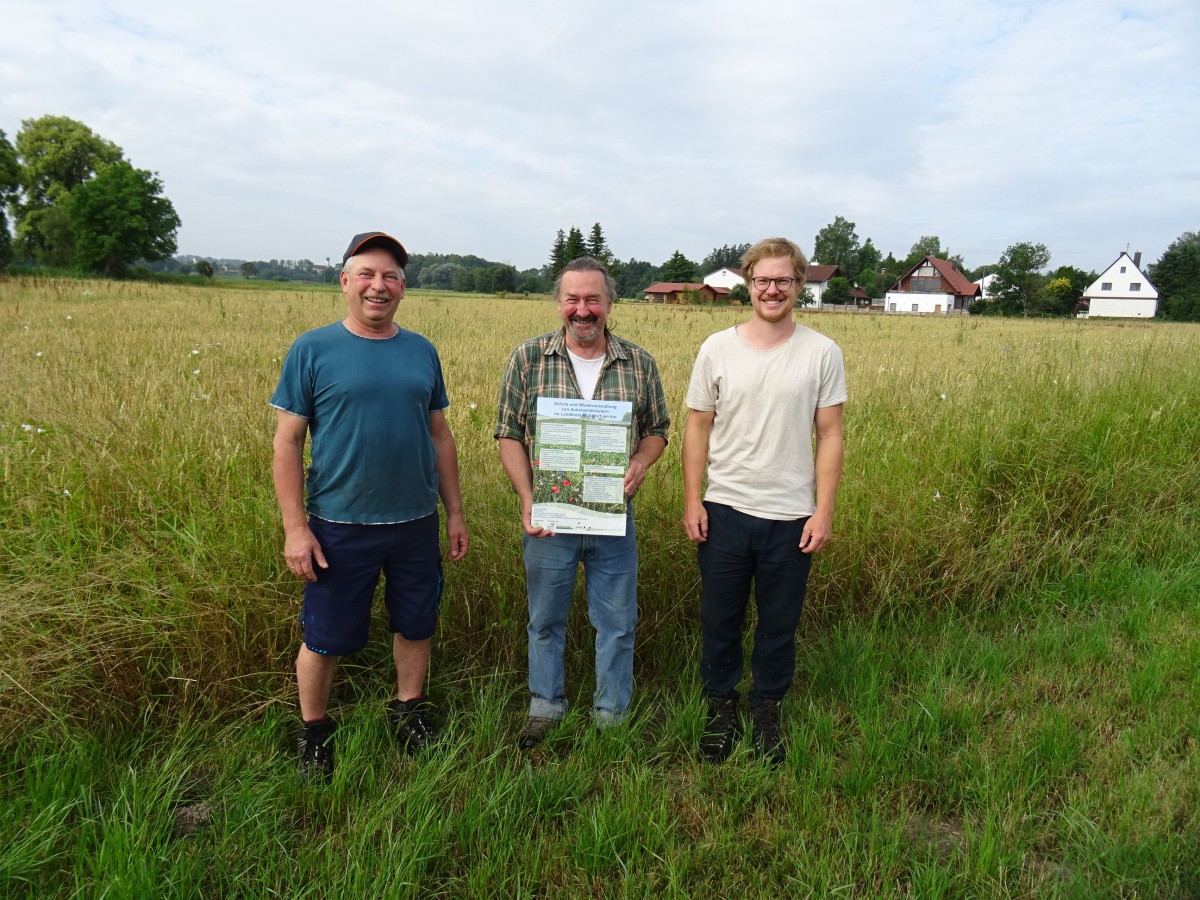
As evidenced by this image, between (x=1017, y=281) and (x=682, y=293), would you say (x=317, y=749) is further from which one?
(x=1017, y=281)

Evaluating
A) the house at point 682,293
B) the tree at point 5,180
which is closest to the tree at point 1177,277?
the house at point 682,293

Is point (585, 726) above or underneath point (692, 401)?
underneath

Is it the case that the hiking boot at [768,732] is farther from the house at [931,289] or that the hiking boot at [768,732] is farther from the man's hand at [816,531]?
the house at [931,289]

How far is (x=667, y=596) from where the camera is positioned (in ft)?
11.6

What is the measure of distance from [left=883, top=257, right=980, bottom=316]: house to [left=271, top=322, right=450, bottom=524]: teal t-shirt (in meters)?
70.6

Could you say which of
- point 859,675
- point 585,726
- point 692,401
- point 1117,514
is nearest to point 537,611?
point 585,726

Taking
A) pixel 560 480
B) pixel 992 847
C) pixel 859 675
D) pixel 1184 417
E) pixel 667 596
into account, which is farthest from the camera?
pixel 1184 417

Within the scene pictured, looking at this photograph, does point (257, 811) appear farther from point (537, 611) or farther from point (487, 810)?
point (537, 611)

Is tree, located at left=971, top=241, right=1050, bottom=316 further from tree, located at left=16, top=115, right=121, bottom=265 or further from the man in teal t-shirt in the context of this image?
tree, located at left=16, top=115, right=121, bottom=265

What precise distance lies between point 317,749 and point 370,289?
1642 mm

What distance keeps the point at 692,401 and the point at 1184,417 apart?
16.7 ft

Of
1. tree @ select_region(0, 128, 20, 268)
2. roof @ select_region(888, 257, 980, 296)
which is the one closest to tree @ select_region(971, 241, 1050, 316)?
roof @ select_region(888, 257, 980, 296)

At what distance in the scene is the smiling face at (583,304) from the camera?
8.07 feet

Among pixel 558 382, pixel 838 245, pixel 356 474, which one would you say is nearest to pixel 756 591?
pixel 558 382
